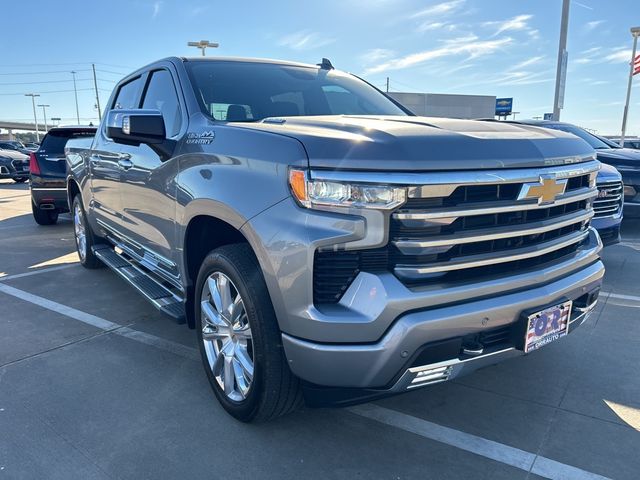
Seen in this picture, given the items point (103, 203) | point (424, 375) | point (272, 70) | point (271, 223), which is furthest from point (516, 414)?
point (103, 203)

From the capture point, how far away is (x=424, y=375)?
2119mm

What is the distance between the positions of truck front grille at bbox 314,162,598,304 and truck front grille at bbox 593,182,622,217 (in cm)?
320

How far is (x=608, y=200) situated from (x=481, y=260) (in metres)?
3.97

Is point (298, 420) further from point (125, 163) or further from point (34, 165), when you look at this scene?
point (34, 165)

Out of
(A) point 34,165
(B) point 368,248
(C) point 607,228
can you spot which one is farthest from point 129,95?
(A) point 34,165

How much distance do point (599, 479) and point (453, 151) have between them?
1571 mm

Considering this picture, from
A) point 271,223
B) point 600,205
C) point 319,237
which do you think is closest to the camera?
point 319,237

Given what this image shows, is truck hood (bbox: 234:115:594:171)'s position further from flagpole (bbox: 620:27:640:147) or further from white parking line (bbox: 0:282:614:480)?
flagpole (bbox: 620:27:640:147)

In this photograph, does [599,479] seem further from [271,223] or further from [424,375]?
[271,223]

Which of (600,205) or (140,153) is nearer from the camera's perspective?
(140,153)

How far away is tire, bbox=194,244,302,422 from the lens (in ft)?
7.50

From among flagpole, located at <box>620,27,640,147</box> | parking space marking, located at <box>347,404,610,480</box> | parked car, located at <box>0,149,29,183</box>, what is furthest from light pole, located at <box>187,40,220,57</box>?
parking space marking, located at <box>347,404,610,480</box>

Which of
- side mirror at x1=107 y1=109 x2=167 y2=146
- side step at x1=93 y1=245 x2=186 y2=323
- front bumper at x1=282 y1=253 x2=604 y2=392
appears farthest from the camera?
side step at x1=93 y1=245 x2=186 y2=323

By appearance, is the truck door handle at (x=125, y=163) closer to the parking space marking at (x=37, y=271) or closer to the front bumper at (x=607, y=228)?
the parking space marking at (x=37, y=271)
